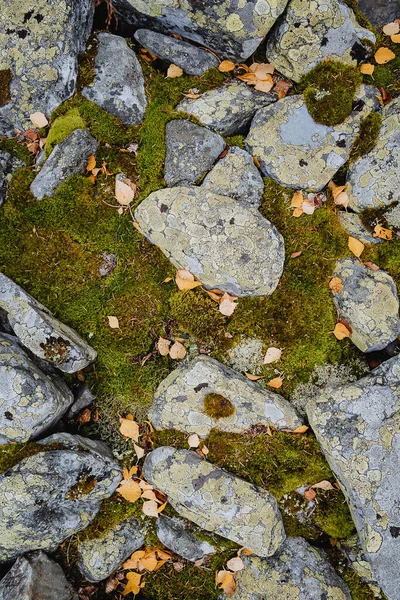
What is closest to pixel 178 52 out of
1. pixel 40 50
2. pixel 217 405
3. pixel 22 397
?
pixel 40 50

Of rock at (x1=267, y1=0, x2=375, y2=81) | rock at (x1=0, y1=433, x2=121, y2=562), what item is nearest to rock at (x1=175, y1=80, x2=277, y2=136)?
rock at (x1=267, y1=0, x2=375, y2=81)

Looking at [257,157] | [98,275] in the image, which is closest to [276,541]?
[98,275]

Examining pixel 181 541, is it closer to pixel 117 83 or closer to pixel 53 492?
pixel 53 492

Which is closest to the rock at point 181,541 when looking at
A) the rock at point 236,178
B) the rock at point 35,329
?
the rock at point 35,329

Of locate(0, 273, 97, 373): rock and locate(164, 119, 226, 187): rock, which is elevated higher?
locate(164, 119, 226, 187): rock

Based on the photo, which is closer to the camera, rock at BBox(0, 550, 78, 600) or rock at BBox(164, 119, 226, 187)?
rock at BBox(0, 550, 78, 600)

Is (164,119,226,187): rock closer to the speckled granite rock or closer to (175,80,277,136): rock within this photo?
(175,80,277,136): rock
